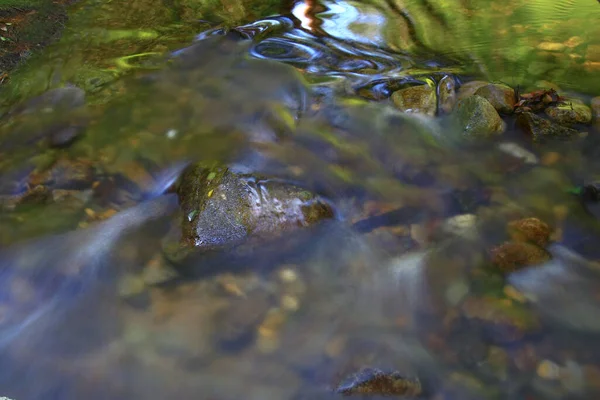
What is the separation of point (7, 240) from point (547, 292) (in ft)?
12.7

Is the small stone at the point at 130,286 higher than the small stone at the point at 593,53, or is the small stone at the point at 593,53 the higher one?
the small stone at the point at 593,53

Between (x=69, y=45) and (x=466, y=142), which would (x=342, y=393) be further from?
(x=69, y=45)

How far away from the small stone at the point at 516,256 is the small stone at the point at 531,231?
0.22 ft

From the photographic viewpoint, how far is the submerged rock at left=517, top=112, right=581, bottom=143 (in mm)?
4172

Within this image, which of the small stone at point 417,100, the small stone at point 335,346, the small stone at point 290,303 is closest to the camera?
the small stone at point 335,346

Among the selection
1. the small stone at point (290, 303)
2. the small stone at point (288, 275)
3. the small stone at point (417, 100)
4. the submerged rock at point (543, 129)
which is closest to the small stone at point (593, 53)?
the submerged rock at point (543, 129)

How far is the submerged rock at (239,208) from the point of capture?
10.7ft

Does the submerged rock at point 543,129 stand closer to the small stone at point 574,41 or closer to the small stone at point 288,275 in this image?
the small stone at point 574,41

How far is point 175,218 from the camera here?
3.55 metres

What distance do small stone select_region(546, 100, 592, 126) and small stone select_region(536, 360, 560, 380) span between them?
2.62 m

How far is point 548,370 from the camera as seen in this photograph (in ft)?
8.41

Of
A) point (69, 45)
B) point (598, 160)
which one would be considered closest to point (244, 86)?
point (69, 45)

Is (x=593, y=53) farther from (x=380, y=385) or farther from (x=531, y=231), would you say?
(x=380, y=385)

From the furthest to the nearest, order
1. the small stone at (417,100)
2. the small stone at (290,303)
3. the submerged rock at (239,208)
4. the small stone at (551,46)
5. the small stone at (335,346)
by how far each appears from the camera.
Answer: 1. the small stone at (551,46)
2. the small stone at (417,100)
3. the submerged rock at (239,208)
4. the small stone at (290,303)
5. the small stone at (335,346)
